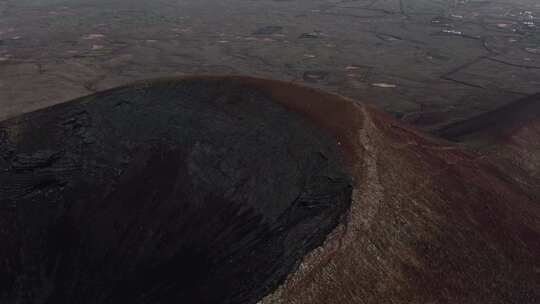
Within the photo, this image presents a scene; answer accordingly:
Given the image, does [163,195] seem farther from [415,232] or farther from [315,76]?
[315,76]

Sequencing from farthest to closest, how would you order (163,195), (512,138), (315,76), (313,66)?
(313,66)
(315,76)
(512,138)
(163,195)

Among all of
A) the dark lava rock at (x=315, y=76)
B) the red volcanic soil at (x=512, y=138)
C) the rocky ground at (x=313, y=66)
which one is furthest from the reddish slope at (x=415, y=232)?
the dark lava rock at (x=315, y=76)

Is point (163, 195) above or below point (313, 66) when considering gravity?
above

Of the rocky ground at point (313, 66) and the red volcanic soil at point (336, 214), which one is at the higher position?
the red volcanic soil at point (336, 214)

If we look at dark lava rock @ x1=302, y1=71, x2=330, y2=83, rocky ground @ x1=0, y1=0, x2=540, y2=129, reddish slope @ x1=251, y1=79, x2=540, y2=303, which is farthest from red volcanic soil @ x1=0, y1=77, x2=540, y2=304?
dark lava rock @ x1=302, y1=71, x2=330, y2=83

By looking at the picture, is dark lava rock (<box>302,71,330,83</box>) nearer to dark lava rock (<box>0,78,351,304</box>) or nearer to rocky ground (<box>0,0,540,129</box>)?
rocky ground (<box>0,0,540,129</box>)

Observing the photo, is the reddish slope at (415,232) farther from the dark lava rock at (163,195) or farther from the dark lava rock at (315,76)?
the dark lava rock at (315,76)

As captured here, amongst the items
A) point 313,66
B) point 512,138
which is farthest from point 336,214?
point 313,66
